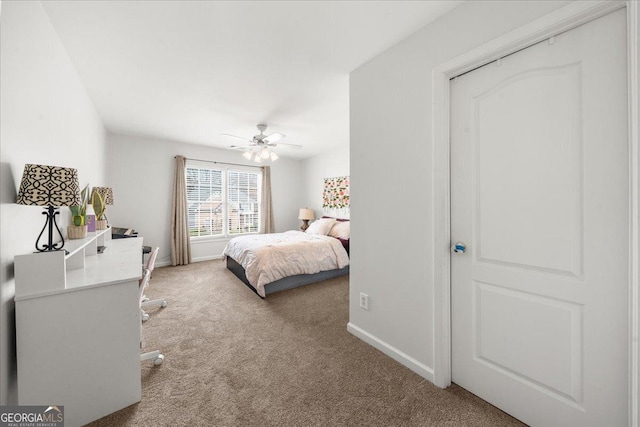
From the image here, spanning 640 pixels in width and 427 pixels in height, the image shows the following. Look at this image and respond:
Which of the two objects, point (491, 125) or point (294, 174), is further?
point (294, 174)

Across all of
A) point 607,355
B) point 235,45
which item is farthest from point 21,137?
point 607,355

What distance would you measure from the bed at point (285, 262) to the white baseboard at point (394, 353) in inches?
50.9

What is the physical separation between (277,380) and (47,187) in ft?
5.73

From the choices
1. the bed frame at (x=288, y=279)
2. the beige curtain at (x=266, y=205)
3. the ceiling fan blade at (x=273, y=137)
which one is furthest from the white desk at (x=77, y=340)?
the beige curtain at (x=266, y=205)

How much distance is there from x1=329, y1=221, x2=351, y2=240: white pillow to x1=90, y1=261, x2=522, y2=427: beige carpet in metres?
1.80

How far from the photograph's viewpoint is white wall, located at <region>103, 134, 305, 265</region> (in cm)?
434

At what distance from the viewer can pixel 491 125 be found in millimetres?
1437

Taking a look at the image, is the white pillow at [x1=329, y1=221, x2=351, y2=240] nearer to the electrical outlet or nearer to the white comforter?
the white comforter

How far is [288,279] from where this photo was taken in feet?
11.4

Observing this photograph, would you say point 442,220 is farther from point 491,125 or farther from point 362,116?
point 362,116

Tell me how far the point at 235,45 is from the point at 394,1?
1.20 m

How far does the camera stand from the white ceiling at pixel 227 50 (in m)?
1.56

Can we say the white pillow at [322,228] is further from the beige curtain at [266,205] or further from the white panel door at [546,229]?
the white panel door at [546,229]

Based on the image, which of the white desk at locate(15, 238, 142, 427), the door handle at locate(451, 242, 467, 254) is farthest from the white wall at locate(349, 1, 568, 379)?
the white desk at locate(15, 238, 142, 427)
